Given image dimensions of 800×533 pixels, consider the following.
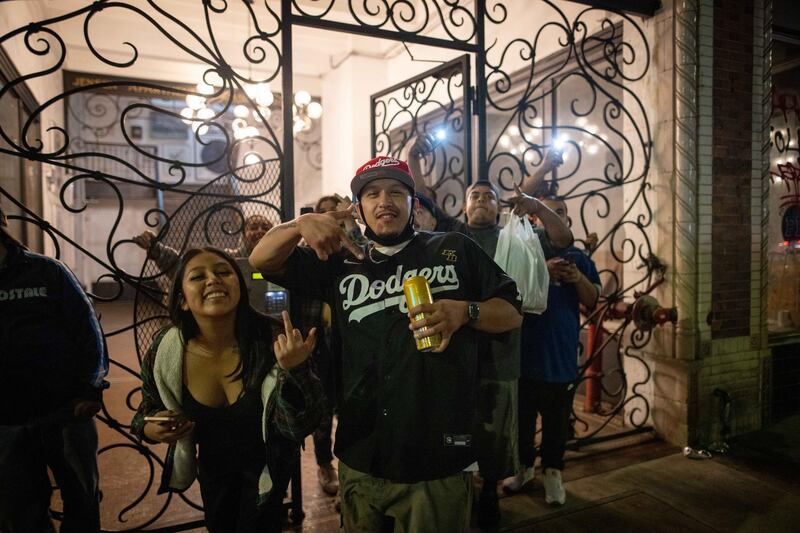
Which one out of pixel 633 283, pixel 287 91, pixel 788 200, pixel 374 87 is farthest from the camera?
pixel 374 87

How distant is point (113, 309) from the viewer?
560 inches

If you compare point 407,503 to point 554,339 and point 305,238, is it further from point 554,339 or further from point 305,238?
point 554,339

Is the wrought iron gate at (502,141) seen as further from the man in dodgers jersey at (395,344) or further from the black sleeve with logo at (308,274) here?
the man in dodgers jersey at (395,344)

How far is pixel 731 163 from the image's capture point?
4.42m

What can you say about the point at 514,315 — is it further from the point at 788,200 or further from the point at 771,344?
the point at 788,200

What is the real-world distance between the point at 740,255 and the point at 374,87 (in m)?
6.79

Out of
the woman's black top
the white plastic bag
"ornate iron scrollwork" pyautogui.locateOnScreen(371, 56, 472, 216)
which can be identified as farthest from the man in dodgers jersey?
"ornate iron scrollwork" pyautogui.locateOnScreen(371, 56, 472, 216)

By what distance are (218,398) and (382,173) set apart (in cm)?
115

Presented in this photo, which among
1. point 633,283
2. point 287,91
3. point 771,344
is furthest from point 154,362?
point 771,344

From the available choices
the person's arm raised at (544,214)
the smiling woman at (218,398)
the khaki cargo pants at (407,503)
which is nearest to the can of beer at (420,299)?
the khaki cargo pants at (407,503)

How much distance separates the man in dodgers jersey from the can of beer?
1.4 inches

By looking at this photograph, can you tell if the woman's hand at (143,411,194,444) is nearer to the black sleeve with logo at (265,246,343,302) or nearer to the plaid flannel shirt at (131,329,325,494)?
the plaid flannel shirt at (131,329,325,494)

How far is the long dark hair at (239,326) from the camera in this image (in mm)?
2199

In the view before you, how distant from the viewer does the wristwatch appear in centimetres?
197
